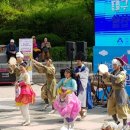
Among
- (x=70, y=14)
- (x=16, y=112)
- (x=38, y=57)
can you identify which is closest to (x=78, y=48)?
(x=16, y=112)

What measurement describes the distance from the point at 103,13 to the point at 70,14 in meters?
16.6

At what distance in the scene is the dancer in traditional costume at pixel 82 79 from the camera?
43.8 feet

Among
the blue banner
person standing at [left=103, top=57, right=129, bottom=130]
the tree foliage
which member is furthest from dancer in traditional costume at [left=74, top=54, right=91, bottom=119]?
the tree foliage

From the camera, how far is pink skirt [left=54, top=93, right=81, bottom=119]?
37.7ft

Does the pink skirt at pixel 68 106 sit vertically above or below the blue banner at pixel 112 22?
below

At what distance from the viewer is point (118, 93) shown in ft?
38.4

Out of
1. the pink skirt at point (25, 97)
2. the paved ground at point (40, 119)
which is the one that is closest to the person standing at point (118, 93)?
the paved ground at point (40, 119)

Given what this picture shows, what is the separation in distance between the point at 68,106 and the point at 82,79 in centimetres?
205

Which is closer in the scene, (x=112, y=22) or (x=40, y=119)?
(x=40, y=119)

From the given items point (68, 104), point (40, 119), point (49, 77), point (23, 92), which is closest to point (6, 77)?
point (49, 77)

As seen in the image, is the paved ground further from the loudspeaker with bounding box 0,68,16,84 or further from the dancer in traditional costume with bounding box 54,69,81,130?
the loudspeaker with bounding box 0,68,16,84

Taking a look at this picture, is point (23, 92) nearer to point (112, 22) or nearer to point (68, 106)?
point (68, 106)

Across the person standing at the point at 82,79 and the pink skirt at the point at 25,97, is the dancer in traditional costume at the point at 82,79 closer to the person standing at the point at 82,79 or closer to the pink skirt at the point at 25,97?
the person standing at the point at 82,79

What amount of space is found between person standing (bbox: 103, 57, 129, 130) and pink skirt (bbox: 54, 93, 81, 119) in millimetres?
853
